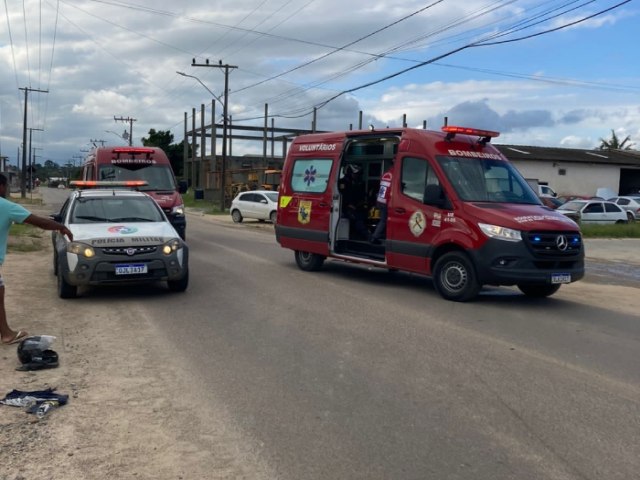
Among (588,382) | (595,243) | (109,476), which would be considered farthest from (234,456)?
(595,243)

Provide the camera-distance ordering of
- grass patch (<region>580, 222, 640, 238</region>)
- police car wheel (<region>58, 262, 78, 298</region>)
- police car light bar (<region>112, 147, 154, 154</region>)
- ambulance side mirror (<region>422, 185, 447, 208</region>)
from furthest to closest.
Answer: grass patch (<region>580, 222, 640, 238</region>)
police car light bar (<region>112, 147, 154, 154</region>)
ambulance side mirror (<region>422, 185, 447, 208</region>)
police car wheel (<region>58, 262, 78, 298</region>)

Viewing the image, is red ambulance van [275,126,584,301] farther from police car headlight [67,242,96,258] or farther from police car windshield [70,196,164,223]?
police car headlight [67,242,96,258]

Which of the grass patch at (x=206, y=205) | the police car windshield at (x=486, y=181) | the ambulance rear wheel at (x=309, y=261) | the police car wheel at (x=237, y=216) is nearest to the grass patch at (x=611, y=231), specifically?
the police car wheel at (x=237, y=216)

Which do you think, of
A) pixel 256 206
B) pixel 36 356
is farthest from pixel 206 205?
pixel 36 356

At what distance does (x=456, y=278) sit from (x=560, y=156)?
149 feet

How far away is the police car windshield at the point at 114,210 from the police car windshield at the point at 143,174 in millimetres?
6190

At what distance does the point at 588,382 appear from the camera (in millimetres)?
5898

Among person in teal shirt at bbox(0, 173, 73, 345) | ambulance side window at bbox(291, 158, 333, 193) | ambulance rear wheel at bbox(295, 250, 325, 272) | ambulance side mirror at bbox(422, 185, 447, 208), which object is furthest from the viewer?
ambulance rear wheel at bbox(295, 250, 325, 272)

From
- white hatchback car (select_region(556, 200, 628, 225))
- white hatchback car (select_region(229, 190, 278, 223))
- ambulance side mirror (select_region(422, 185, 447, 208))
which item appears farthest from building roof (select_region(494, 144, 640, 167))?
ambulance side mirror (select_region(422, 185, 447, 208))

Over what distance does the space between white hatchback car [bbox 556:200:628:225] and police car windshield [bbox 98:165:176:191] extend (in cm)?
2003

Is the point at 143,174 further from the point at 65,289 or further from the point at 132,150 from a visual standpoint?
the point at 65,289

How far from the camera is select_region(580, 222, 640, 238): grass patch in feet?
85.2

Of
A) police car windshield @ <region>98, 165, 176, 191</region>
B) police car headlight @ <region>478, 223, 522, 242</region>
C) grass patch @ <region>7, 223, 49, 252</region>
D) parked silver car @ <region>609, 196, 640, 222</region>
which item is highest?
police car windshield @ <region>98, 165, 176, 191</region>

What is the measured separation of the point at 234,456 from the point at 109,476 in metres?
0.76
